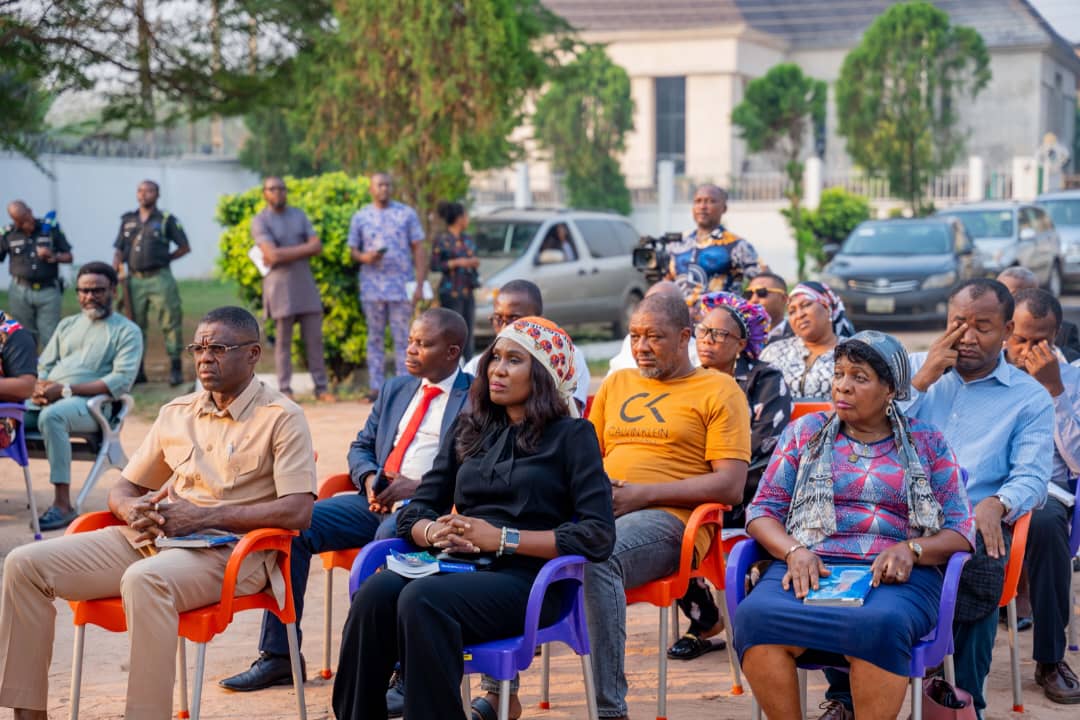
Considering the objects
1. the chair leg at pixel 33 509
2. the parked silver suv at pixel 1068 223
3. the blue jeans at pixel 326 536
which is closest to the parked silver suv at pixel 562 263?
the chair leg at pixel 33 509

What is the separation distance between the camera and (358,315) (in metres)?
13.3

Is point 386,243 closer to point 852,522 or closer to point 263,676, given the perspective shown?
point 263,676

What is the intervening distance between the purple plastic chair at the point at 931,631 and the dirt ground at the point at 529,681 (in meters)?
0.78

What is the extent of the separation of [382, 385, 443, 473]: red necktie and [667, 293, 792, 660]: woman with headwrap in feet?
3.90

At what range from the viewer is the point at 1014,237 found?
21.1 meters

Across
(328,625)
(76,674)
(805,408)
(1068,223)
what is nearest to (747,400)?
(805,408)

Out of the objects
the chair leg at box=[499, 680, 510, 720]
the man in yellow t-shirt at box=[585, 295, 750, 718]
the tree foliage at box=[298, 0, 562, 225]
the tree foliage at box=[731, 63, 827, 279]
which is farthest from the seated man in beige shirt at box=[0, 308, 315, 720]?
the tree foliage at box=[731, 63, 827, 279]

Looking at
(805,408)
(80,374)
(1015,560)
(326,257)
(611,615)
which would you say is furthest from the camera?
(326,257)

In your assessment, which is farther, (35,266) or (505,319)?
(35,266)

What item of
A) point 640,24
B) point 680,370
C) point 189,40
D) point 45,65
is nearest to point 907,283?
point 189,40

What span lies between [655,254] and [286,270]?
4366 mm

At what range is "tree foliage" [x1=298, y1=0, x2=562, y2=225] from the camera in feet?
48.6

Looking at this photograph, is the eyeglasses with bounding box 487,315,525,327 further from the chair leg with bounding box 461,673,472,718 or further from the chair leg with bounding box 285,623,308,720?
the chair leg with bounding box 461,673,472,718

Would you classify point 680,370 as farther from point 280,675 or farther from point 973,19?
point 973,19
